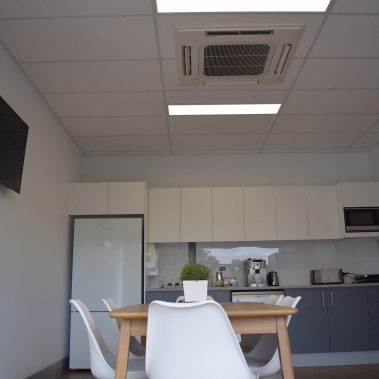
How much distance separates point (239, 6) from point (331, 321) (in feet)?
12.3

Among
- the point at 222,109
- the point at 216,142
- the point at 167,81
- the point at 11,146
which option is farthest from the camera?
the point at 216,142

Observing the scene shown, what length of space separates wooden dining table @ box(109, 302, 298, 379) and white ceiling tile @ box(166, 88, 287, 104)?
97.9 inches

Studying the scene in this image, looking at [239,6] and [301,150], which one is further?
[301,150]

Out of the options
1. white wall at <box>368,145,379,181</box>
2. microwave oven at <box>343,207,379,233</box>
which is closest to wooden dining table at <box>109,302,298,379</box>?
microwave oven at <box>343,207,379,233</box>

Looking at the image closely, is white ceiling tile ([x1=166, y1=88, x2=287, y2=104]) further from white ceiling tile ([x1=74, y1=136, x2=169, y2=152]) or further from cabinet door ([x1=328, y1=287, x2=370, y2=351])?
cabinet door ([x1=328, y1=287, x2=370, y2=351])

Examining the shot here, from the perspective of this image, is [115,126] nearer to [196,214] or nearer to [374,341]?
[196,214]

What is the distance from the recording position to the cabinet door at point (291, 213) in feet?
18.1

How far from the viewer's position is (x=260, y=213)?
18.2 feet

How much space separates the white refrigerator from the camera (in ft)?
16.0

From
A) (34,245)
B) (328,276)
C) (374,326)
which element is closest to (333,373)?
(374,326)

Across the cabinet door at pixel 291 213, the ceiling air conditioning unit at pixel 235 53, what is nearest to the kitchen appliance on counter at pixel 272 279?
the cabinet door at pixel 291 213

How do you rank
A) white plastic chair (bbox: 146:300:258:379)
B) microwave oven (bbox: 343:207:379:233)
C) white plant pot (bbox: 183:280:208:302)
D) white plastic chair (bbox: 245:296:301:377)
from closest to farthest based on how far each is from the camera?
white plastic chair (bbox: 146:300:258:379)
white plastic chair (bbox: 245:296:301:377)
white plant pot (bbox: 183:280:208:302)
microwave oven (bbox: 343:207:379:233)

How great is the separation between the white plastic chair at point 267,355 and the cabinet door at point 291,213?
2.58 m

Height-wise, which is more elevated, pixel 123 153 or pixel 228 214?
pixel 123 153
